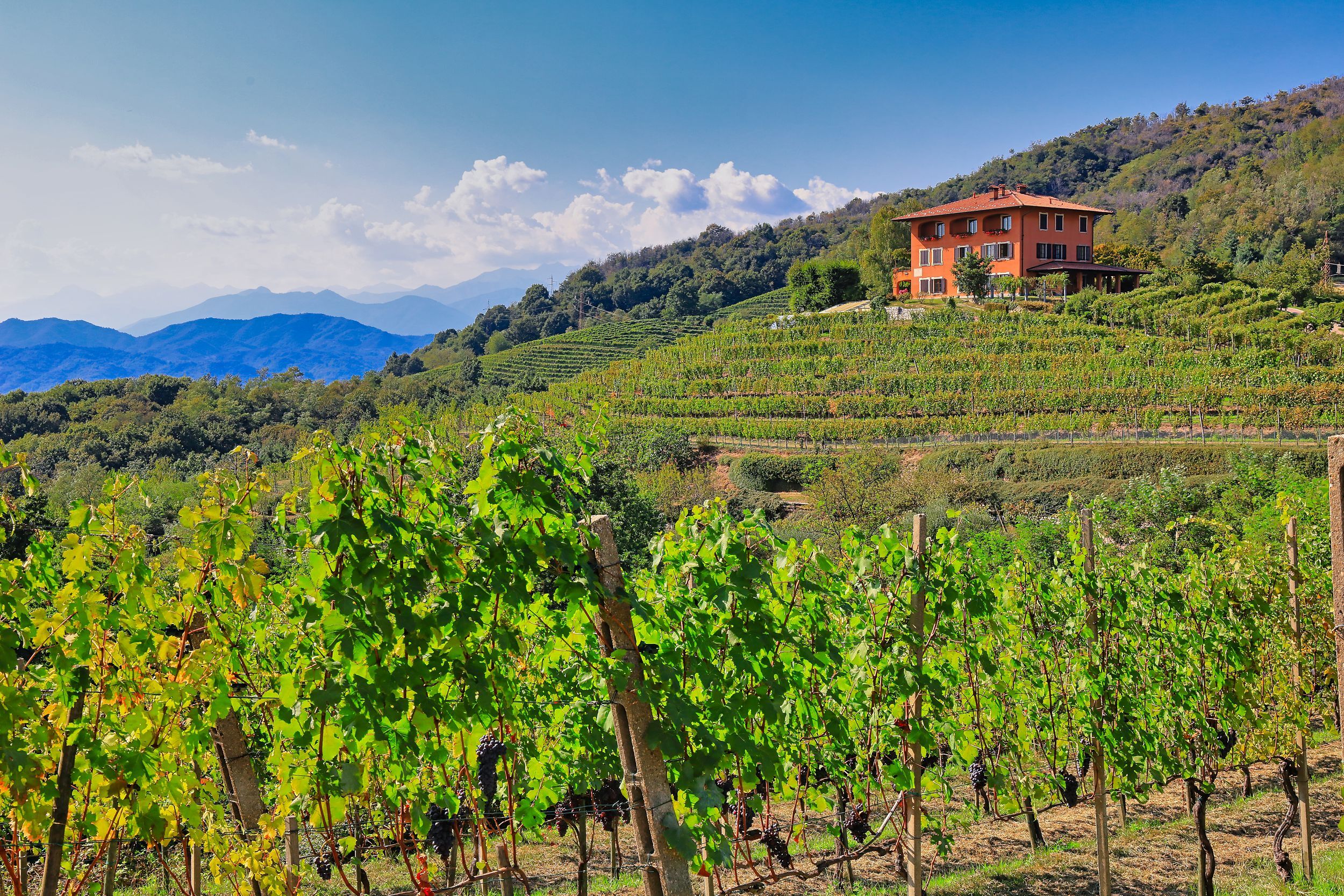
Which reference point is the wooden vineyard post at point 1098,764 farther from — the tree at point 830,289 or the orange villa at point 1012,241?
the tree at point 830,289

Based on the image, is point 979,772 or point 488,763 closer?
point 488,763

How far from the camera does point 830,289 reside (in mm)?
45562

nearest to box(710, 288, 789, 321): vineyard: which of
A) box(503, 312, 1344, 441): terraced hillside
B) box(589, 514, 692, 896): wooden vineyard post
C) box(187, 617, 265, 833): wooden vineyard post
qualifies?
box(503, 312, 1344, 441): terraced hillside

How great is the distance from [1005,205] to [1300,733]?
39.6 m

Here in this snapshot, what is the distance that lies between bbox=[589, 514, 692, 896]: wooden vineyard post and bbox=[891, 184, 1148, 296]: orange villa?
4171 cm

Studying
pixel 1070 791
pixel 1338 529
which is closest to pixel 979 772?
pixel 1070 791

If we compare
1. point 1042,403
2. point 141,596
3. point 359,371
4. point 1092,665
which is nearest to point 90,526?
point 141,596

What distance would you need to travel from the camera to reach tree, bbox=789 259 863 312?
45344mm

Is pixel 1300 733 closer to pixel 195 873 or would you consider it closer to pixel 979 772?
pixel 979 772

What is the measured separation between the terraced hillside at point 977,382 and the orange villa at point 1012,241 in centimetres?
678

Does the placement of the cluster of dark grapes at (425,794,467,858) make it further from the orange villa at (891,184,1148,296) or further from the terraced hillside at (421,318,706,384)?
the terraced hillside at (421,318,706,384)

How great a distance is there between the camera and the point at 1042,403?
27422 millimetres

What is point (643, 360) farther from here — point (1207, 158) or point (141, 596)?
point (1207, 158)

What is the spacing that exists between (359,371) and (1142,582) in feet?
471
